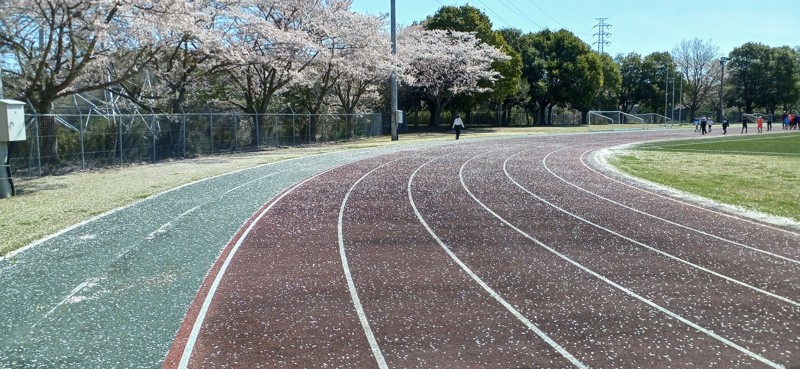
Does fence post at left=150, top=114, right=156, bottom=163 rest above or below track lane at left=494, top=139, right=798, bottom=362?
above

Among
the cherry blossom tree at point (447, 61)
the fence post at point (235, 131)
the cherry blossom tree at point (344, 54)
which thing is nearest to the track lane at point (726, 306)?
the fence post at point (235, 131)

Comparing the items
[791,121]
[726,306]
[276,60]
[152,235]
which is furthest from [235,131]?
[791,121]

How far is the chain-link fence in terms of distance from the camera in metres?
18.7

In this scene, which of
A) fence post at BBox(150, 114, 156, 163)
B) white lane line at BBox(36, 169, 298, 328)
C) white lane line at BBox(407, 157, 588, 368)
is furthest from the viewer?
fence post at BBox(150, 114, 156, 163)

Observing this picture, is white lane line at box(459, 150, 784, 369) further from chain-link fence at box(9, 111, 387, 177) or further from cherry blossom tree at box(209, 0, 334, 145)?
cherry blossom tree at box(209, 0, 334, 145)

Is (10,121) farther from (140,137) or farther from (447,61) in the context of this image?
(447,61)

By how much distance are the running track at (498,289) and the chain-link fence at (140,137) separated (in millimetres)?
10579

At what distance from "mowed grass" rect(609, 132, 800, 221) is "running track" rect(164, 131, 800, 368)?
5.99ft

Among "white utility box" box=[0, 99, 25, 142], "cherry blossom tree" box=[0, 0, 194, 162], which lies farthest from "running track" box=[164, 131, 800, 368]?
"cherry blossom tree" box=[0, 0, 194, 162]

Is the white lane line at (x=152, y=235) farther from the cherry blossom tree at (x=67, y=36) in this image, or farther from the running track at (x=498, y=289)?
the cherry blossom tree at (x=67, y=36)

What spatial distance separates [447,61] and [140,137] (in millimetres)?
28279

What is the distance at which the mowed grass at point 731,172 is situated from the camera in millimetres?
13148

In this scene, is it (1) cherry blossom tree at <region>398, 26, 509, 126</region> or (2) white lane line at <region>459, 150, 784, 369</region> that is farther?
(1) cherry blossom tree at <region>398, 26, 509, 126</region>

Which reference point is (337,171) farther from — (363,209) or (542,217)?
(542,217)
